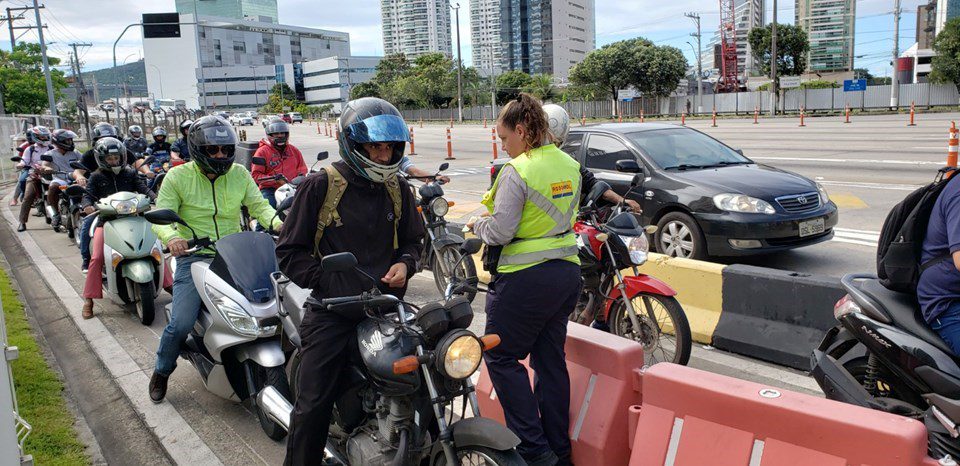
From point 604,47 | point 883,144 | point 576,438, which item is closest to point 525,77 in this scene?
point 604,47

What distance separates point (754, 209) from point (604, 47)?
61.6 m

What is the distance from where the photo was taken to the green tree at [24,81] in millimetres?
53500

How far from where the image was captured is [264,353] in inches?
170

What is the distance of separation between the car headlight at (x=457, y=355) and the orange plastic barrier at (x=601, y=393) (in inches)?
44.2

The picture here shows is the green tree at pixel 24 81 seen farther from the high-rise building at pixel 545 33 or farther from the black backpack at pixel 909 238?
the high-rise building at pixel 545 33

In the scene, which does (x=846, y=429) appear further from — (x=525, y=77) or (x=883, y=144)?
(x=525, y=77)

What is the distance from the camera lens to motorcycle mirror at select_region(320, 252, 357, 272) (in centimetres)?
288

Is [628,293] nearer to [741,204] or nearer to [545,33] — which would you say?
[741,204]

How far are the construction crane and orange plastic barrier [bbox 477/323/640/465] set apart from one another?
80.9m

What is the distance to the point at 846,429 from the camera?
8.65 ft

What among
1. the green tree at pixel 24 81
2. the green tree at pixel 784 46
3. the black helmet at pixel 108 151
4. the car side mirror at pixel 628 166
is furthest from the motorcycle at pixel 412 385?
the green tree at pixel 784 46

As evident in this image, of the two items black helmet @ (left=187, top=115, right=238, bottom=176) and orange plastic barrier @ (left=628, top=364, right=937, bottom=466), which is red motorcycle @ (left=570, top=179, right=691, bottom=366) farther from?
black helmet @ (left=187, top=115, right=238, bottom=176)

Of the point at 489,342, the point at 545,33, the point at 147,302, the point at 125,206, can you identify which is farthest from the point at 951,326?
the point at 545,33

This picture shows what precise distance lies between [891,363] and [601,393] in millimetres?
1354
